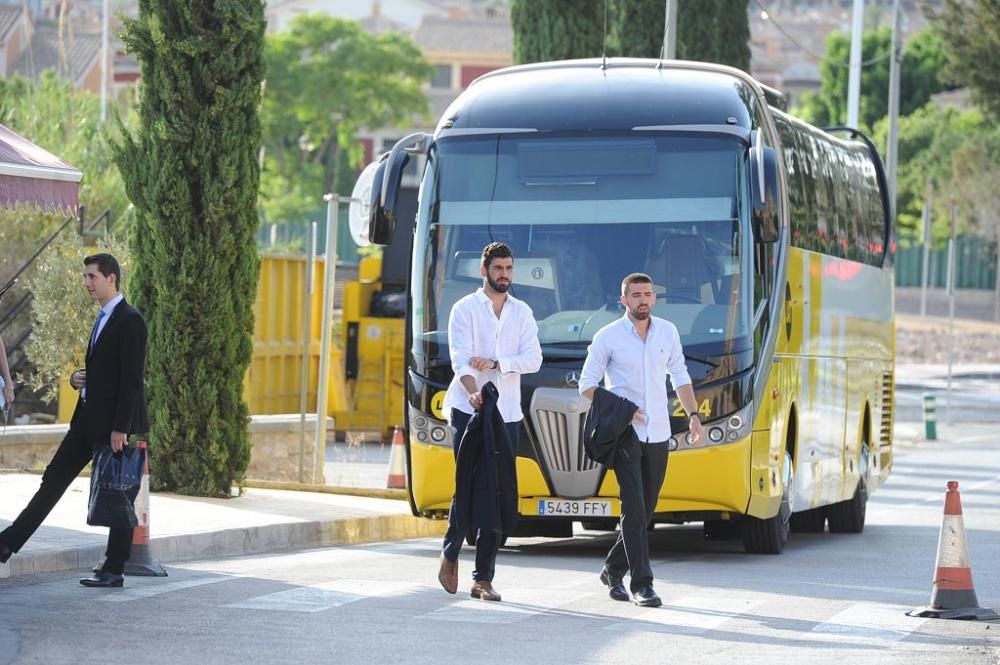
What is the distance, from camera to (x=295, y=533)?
50.4 feet

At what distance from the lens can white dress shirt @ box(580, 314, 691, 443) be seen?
38.2 ft

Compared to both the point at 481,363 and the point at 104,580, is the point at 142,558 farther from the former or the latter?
the point at 481,363

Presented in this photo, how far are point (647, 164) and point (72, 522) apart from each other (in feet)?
15.9

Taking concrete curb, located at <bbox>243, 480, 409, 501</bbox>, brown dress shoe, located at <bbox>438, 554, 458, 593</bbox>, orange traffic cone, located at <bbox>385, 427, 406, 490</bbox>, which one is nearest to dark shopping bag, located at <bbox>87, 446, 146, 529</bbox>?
brown dress shoe, located at <bbox>438, 554, 458, 593</bbox>

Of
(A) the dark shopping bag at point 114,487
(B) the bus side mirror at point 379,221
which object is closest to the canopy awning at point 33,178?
(B) the bus side mirror at point 379,221

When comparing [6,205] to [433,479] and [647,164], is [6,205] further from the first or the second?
[647,164]

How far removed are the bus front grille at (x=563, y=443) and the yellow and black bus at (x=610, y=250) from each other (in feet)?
0.03

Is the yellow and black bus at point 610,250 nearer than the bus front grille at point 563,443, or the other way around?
the bus front grille at point 563,443

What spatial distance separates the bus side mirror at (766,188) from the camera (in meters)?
14.6

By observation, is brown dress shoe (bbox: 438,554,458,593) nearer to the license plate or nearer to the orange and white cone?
the orange and white cone

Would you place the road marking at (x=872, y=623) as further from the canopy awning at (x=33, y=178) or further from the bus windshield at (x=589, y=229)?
the canopy awning at (x=33, y=178)

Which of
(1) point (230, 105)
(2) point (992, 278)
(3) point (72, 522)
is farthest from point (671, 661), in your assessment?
(2) point (992, 278)

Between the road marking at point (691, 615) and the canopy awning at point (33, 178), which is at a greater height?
the canopy awning at point (33, 178)

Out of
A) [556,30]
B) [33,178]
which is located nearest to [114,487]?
[33,178]
